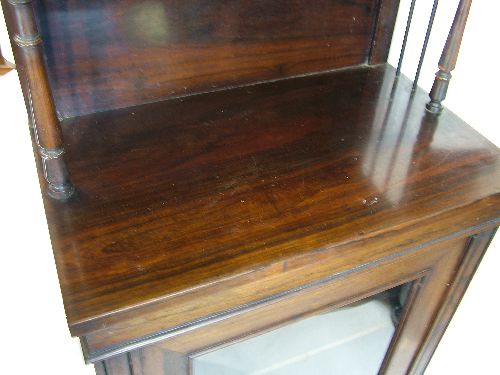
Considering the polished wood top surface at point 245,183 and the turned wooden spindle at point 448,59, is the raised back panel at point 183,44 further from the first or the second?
the turned wooden spindle at point 448,59

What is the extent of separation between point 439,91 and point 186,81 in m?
0.39

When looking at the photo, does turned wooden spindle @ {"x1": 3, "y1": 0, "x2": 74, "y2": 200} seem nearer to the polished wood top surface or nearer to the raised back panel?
the polished wood top surface

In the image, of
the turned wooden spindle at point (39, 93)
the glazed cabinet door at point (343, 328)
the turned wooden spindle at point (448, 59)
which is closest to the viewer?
the turned wooden spindle at point (39, 93)

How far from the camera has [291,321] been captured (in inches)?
28.3

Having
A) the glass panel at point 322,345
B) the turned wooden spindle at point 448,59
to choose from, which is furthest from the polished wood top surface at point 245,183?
the glass panel at point 322,345

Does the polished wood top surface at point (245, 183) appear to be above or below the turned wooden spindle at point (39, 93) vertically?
below

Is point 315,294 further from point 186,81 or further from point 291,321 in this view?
point 186,81

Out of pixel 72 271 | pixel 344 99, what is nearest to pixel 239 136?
pixel 344 99

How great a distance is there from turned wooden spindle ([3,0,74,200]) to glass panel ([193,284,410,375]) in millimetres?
275

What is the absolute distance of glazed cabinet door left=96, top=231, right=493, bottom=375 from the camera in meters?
0.66

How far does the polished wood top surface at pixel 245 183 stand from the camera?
1.94 feet

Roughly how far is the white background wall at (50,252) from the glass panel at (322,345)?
0.25m

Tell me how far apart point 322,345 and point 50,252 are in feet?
1.65

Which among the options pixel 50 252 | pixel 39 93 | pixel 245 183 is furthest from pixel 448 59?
pixel 50 252
